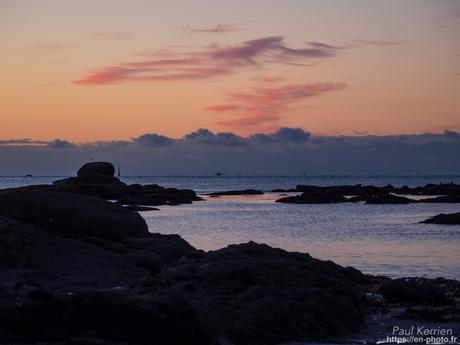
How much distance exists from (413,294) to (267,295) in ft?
16.4

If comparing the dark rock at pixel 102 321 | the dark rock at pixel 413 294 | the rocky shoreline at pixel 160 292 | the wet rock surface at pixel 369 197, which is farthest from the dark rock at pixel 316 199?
the dark rock at pixel 102 321

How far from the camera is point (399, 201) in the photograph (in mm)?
86875

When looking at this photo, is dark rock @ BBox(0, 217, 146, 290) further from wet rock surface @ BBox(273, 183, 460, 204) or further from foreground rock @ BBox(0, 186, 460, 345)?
wet rock surface @ BBox(273, 183, 460, 204)

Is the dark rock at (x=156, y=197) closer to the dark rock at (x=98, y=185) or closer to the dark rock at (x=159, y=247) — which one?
the dark rock at (x=98, y=185)

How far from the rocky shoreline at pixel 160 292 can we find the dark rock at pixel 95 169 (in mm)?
67198

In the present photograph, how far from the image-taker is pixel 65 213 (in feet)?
71.9

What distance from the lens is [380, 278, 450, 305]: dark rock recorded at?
1755 centimetres

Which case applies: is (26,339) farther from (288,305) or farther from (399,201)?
(399,201)

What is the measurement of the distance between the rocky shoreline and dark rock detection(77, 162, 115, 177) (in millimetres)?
67198

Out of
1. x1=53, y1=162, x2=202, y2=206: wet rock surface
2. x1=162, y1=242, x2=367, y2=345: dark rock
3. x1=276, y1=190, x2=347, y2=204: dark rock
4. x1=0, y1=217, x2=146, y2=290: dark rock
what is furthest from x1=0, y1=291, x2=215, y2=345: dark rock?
x1=276, y1=190, x2=347, y2=204: dark rock

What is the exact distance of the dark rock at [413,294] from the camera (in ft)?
57.6

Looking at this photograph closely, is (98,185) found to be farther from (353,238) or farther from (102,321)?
(102,321)

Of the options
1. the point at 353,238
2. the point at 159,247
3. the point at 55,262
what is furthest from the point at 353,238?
the point at 55,262

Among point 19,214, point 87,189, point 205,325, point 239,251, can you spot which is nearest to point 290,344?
point 205,325
